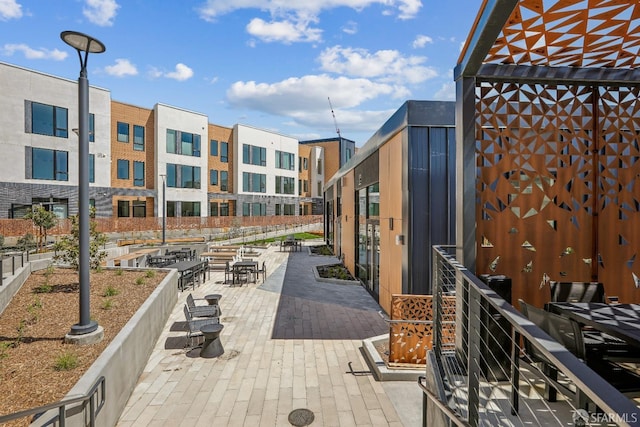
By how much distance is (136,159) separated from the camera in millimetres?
36812

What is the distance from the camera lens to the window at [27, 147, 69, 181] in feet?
95.2

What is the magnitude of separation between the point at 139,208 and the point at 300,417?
1437 inches

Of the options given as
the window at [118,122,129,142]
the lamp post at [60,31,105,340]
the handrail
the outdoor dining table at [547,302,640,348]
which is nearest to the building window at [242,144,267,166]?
the window at [118,122,129,142]

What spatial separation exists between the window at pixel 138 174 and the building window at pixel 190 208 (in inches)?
198

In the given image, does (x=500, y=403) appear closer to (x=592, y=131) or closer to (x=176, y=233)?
(x=592, y=131)

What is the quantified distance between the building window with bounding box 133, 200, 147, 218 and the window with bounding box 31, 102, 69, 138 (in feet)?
28.7

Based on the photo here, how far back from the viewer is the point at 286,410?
227 inches

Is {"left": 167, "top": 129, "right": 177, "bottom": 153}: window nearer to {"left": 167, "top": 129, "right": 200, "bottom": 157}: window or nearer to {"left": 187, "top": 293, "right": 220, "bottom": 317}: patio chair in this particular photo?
{"left": 167, "top": 129, "right": 200, "bottom": 157}: window

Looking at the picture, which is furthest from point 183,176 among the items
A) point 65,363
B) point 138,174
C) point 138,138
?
point 65,363

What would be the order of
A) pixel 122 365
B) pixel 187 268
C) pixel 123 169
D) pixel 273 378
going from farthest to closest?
1. pixel 123 169
2. pixel 187 268
3. pixel 273 378
4. pixel 122 365

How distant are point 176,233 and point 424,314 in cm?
3109

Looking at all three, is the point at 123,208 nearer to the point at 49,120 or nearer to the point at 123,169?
the point at 123,169

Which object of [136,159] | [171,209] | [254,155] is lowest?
[171,209]

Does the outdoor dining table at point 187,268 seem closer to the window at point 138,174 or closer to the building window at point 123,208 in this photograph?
the building window at point 123,208
